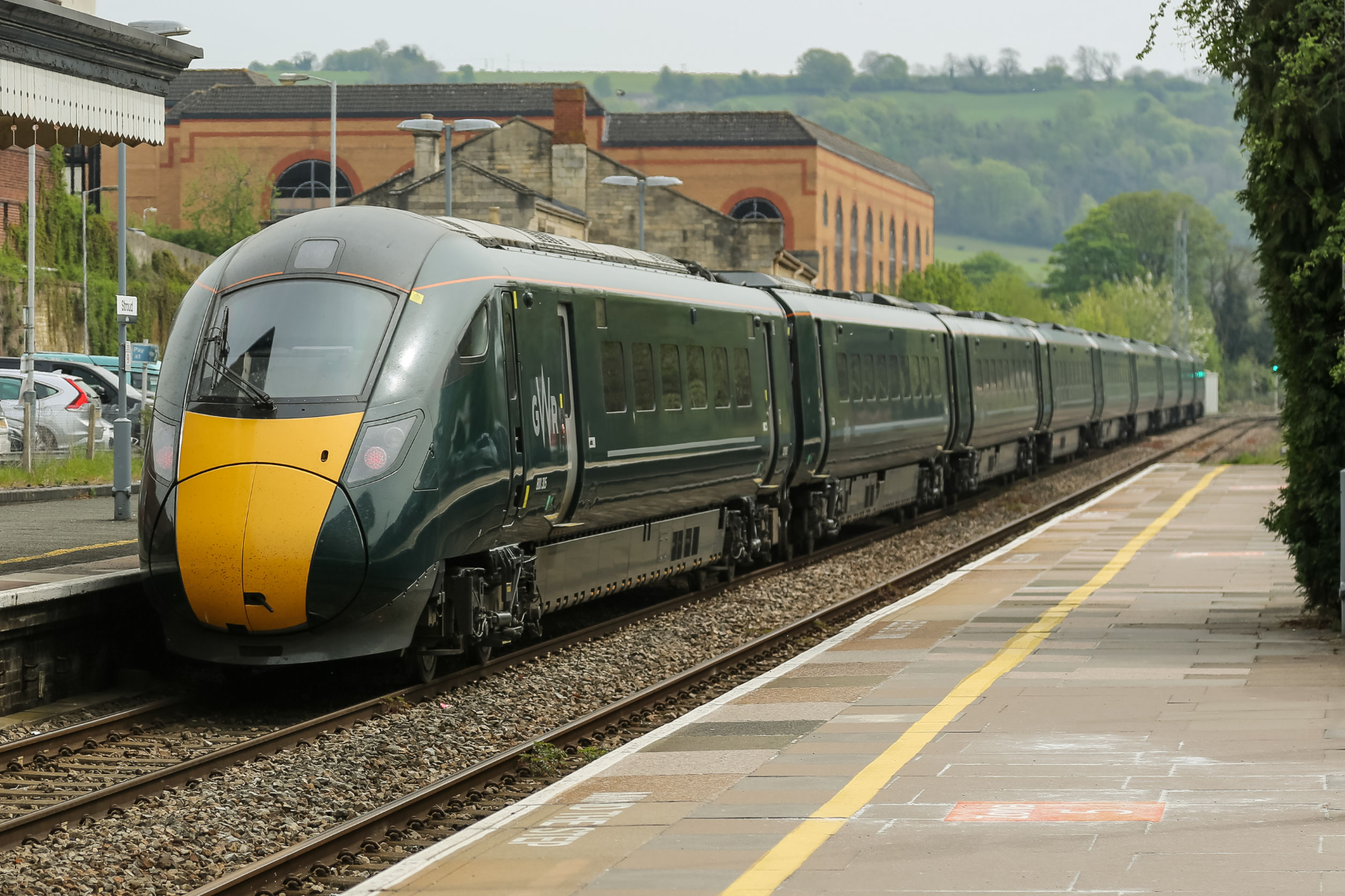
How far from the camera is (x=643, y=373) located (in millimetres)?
16000

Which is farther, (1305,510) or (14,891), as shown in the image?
(1305,510)

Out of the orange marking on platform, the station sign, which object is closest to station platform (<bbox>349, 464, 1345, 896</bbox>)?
the orange marking on platform

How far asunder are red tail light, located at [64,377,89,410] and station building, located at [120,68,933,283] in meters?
46.4

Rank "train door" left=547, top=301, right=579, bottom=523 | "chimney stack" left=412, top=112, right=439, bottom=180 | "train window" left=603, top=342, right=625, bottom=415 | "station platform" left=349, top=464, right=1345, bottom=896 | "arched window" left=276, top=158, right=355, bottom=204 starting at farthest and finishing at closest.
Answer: "arched window" left=276, top=158, right=355, bottom=204 < "chimney stack" left=412, top=112, right=439, bottom=180 < "train window" left=603, top=342, right=625, bottom=415 < "train door" left=547, top=301, right=579, bottom=523 < "station platform" left=349, top=464, right=1345, bottom=896

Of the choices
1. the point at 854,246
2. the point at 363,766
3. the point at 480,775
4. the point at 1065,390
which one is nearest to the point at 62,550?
the point at 363,766

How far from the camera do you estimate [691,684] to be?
43.7ft

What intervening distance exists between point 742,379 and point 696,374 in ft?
5.28

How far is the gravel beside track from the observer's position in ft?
27.3

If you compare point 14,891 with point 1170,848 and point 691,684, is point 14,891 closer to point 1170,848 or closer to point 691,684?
point 1170,848

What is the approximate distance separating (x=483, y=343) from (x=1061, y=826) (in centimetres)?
625

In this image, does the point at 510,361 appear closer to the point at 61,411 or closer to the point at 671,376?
the point at 671,376

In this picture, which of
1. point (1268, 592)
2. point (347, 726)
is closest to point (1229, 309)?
point (1268, 592)

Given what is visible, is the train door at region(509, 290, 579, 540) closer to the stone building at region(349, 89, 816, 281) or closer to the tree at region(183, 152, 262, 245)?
the stone building at region(349, 89, 816, 281)

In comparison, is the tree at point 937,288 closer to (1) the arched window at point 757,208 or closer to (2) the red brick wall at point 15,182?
(1) the arched window at point 757,208
